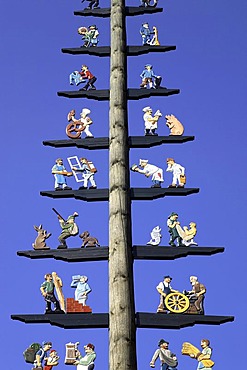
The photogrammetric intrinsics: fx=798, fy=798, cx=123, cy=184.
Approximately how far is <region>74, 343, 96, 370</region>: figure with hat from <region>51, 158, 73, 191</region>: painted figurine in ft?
5.16

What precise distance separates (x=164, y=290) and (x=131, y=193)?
3.02ft

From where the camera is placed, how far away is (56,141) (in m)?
7.61

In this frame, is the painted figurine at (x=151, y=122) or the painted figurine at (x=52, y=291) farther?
the painted figurine at (x=151, y=122)

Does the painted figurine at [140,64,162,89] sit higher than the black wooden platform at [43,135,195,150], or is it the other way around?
the painted figurine at [140,64,162,89]

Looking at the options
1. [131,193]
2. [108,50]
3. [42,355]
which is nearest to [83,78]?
[108,50]

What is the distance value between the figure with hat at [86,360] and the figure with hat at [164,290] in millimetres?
647

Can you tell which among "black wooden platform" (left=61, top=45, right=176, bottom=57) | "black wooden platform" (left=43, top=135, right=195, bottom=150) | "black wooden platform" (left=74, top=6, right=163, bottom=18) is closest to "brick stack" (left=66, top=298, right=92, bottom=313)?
"black wooden platform" (left=43, top=135, right=195, bottom=150)

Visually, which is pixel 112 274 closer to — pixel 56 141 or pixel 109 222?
pixel 109 222

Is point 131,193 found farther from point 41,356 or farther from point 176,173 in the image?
point 41,356

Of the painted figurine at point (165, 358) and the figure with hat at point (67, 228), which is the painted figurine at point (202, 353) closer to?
the painted figurine at point (165, 358)

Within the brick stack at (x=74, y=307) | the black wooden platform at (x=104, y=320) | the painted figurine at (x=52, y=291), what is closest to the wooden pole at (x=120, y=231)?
the black wooden platform at (x=104, y=320)

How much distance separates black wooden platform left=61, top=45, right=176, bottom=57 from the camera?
8.38m

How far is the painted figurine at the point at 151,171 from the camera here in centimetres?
734

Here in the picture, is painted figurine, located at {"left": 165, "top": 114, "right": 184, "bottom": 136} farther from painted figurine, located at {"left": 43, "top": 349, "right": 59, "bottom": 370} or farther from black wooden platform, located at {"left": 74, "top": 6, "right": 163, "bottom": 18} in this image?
painted figurine, located at {"left": 43, "top": 349, "right": 59, "bottom": 370}
